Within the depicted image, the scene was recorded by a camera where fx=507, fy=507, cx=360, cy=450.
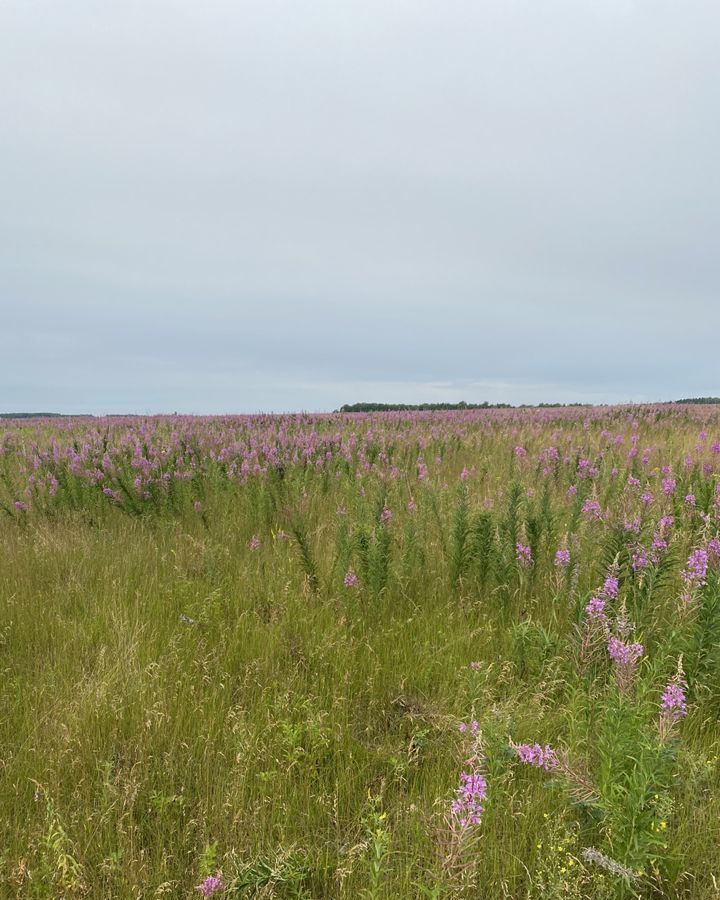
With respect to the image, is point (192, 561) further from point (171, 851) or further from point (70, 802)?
point (171, 851)

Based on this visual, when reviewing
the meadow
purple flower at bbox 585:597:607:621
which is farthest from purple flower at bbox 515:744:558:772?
purple flower at bbox 585:597:607:621

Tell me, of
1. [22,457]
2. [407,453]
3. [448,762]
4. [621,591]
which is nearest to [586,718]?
[448,762]

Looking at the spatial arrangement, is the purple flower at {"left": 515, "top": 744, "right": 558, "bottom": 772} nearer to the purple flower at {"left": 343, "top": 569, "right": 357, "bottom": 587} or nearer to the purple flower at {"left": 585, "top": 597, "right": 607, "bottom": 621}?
the purple flower at {"left": 585, "top": 597, "right": 607, "bottom": 621}

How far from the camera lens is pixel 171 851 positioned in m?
1.96

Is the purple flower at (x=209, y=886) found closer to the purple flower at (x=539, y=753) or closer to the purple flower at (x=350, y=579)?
the purple flower at (x=539, y=753)

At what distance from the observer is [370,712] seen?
8.89 ft

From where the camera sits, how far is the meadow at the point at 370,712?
71.7 inches

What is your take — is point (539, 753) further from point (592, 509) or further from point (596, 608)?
point (592, 509)

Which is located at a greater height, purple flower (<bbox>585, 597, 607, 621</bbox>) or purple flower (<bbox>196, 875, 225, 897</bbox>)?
purple flower (<bbox>585, 597, 607, 621</bbox>)

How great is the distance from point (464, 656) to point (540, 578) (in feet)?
4.45

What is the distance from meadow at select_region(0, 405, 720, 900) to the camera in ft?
5.98

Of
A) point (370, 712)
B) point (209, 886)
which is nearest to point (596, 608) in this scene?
point (370, 712)

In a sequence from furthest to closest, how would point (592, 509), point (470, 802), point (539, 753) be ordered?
point (592, 509), point (539, 753), point (470, 802)

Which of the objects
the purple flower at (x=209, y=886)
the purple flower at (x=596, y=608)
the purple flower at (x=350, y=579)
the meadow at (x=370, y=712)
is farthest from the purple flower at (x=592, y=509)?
the purple flower at (x=209, y=886)
